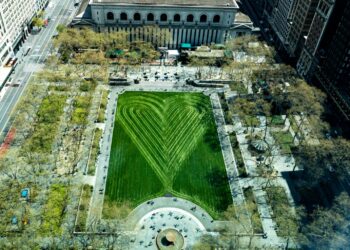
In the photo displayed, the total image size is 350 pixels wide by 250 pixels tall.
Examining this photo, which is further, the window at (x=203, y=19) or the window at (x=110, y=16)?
the window at (x=203, y=19)

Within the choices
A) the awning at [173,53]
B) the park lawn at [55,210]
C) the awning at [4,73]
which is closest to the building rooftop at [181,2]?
the awning at [173,53]

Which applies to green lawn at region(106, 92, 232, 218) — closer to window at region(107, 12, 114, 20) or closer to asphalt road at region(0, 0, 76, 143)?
asphalt road at region(0, 0, 76, 143)

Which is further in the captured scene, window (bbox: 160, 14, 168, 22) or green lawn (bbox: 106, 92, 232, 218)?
window (bbox: 160, 14, 168, 22)

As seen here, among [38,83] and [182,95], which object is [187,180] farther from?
[38,83]

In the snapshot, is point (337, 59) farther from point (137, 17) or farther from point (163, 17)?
point (137, 17)

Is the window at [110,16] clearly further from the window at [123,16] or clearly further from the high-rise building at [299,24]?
the high-rise building at [299,24]

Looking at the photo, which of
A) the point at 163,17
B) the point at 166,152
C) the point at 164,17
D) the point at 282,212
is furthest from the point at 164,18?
the point at 282,212

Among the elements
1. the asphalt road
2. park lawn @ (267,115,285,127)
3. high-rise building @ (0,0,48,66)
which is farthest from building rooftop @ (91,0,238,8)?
park lawn @ (267,115,285,127)

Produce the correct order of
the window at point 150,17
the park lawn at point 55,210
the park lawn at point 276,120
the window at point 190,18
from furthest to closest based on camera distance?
1. the window at point 190,18
2. the window at point 150,17
3. the park lawn at point 276,120
4. the park lawn at point 55,210
